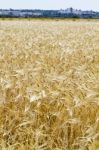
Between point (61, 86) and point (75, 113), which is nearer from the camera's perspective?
point (75, 113)

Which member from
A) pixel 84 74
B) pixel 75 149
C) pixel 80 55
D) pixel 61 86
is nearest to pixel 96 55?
pixel 80 55

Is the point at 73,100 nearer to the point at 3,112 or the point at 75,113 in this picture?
the point at 75,113

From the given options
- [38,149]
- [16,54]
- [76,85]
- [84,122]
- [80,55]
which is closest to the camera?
[38,149]

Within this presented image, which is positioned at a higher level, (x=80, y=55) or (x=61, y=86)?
(x=61, y=86)

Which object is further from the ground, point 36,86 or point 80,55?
point 36,86

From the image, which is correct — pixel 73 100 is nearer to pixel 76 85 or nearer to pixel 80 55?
pixel 76 85

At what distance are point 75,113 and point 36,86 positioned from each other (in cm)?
61

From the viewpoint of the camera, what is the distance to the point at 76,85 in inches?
142

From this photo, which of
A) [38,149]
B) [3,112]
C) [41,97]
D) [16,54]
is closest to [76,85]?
[41,97]

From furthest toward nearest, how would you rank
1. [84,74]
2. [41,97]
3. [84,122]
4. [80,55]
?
[80,55]
[84,74]
[41,97]
[84,122]

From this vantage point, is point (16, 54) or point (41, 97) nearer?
point (41, 97)

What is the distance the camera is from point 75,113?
3.25 metres

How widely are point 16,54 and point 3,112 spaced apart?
3.31 meters

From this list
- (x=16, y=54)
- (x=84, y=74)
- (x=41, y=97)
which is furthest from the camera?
(x=16, y=54)
